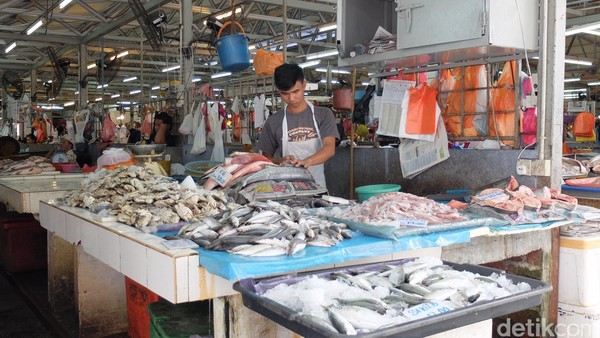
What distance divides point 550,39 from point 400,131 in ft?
4.52

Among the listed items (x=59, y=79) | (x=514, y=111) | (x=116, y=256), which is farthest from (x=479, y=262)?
(x=59, y=79)

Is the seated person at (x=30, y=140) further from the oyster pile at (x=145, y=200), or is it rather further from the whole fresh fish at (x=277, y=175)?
the whole fresh fish at (x=277, y=175)

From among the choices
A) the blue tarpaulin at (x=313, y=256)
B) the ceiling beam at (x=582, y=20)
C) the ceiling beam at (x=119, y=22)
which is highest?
the ceiling beam at (x=582, y=20)

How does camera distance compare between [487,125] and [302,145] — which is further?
[302,145]

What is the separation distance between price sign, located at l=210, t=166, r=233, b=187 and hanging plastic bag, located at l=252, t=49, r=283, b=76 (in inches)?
142

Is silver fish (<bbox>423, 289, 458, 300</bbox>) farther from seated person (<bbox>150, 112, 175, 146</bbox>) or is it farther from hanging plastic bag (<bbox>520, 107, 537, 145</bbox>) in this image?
seated person (<bbox>150, 112, 175, 146</bbox>)

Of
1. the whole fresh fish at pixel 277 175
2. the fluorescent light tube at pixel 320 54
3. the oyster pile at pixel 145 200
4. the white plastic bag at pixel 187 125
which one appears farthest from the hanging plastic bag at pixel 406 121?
the fluorescent light tube at pixel 320 54

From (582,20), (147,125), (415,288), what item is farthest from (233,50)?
(582,20)

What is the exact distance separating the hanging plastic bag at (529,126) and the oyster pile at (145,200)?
94.6 inches

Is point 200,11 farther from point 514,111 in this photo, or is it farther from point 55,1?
point 514,111

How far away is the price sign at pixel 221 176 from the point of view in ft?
12.8

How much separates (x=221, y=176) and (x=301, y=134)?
4.09 feet

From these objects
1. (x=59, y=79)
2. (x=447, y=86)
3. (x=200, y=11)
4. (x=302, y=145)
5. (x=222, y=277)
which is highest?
(x=200, y=11)

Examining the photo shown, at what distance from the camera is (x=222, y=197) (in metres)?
3.37
